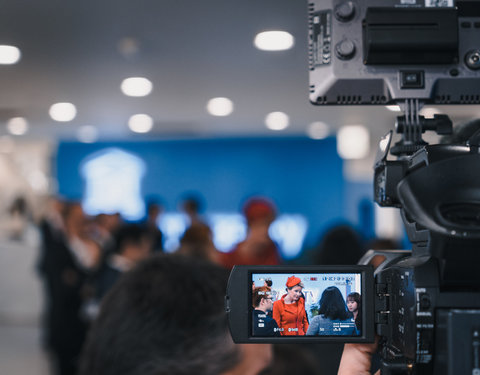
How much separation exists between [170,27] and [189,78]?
1.14m

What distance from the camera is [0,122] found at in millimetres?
6285

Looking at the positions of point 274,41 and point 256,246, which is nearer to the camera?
point 256,246

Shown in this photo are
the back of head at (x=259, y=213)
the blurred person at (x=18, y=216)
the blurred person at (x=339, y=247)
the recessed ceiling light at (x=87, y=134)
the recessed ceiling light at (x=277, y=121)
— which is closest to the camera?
the blurred person at (x=339, y=247)

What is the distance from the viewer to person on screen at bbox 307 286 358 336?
1.06 m

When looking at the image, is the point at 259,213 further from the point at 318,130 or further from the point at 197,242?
the point at 318,130

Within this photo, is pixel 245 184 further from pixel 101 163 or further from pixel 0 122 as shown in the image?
pixel 0 122

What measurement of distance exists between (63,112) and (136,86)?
1.41 m

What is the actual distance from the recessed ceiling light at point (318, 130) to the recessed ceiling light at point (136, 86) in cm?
216

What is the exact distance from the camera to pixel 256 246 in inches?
121

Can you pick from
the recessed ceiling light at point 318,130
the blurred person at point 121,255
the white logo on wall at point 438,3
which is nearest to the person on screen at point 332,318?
the white logo on wall at point 438,3

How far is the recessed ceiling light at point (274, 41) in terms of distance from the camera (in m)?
3.34

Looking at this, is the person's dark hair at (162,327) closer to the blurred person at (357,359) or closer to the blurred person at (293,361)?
the blurred person at (357,359)

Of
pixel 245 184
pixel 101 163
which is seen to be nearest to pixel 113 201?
pixel 101 163

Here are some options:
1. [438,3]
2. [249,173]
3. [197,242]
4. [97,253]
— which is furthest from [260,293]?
[249,173]
